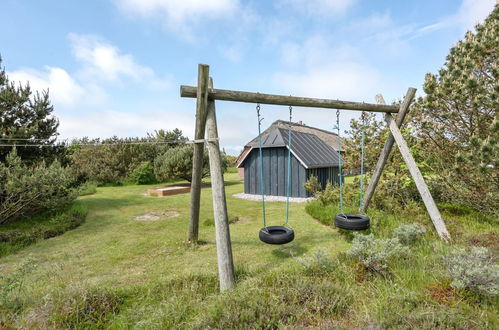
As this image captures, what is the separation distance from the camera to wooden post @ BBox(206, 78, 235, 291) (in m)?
3.63

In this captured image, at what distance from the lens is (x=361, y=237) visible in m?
3.90

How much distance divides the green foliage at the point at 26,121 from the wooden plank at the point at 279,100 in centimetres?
723

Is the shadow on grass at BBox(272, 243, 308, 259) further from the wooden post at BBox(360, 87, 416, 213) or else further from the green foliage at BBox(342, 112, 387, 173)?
the green foliage at BBox(342, 112, 387, 173)

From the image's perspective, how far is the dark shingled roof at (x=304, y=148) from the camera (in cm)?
1280

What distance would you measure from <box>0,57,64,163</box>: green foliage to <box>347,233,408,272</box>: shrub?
9.70 metres

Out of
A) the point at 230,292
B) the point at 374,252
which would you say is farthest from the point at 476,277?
the point at 230,292

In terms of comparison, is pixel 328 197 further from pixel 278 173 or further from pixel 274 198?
pixel 278 173

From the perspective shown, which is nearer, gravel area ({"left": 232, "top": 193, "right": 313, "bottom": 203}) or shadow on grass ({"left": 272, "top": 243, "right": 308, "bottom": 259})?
shadow on grass ({"left": 272, "top": 243, "right": 308, "bottom": 259})

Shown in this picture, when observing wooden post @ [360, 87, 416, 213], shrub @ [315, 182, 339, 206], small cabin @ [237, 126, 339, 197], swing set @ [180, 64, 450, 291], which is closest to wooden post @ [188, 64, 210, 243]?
swing set @ [180, 64, 450, 291]

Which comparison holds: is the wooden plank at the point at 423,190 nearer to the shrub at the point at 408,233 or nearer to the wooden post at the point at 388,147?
the wooden post at the point at 388,147

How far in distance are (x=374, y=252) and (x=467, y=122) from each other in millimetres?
6023

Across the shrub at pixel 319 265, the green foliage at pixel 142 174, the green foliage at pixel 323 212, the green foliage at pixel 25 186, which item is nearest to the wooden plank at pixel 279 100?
the shrub at pixel 319 265

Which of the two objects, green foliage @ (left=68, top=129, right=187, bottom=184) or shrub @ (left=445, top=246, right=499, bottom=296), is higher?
green foliage @ (left=68, top=129, right=187, bottom=184)

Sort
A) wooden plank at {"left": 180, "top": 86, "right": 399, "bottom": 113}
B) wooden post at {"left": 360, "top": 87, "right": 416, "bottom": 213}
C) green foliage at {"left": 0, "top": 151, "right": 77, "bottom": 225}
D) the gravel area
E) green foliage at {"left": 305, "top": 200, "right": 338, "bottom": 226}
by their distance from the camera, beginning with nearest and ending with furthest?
wooden plank at {"left": 180, "top": 86, "right": 399, "bottom": 113} < wooden post at {"left": 360, "top": 87, "right": 416, "bottom": 213} < green foliage at {"left": 0, "top": 151, "right": 77, "bottom": 225} < green foliage at {"left": 305, "top": 200, "right": 338, "bottom": 226} < the gravel area
